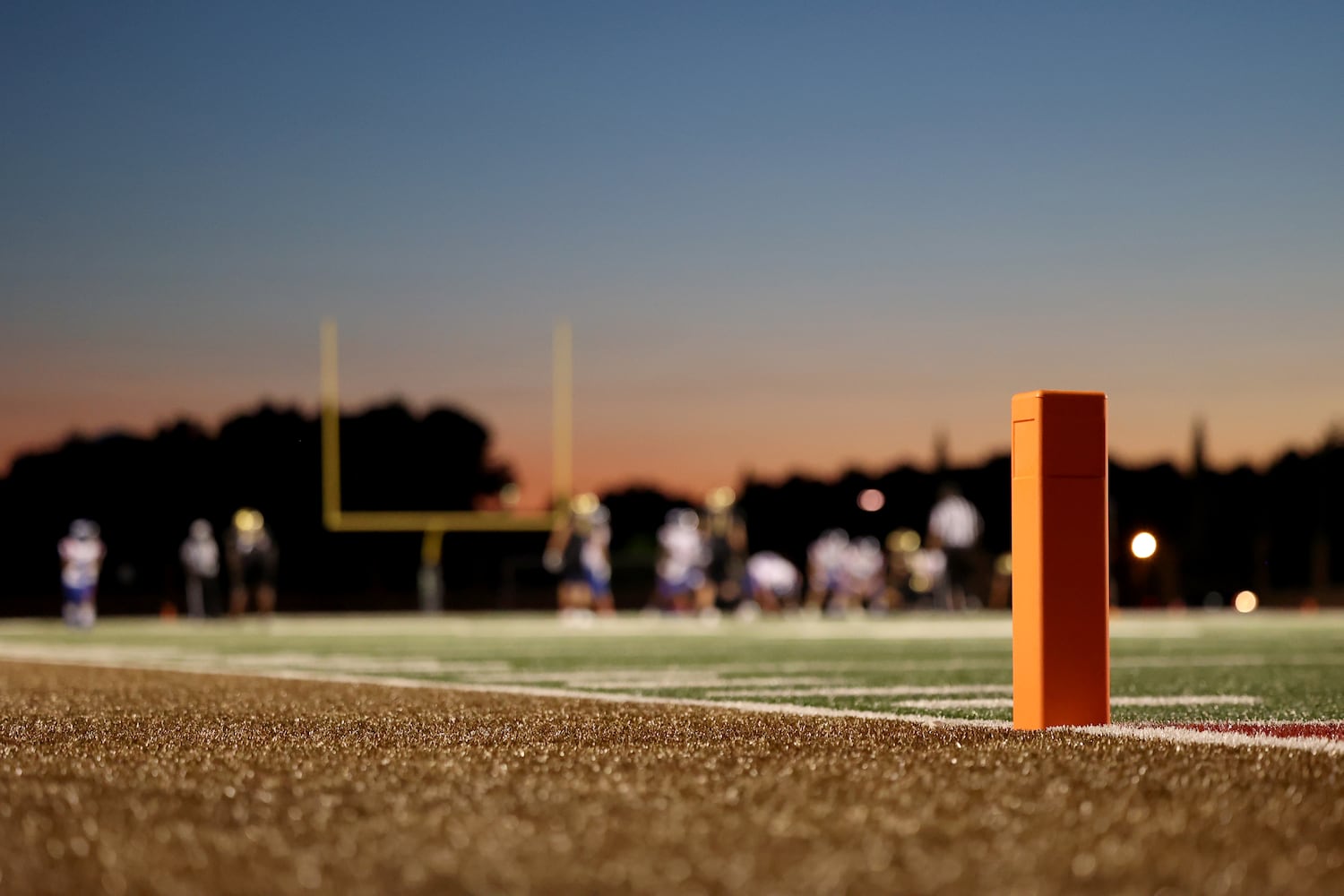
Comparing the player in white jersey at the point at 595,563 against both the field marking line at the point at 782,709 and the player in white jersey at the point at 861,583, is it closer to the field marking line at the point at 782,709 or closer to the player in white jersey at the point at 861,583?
the player in white jersey at the point at 861,583

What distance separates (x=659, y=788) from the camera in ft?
13.5

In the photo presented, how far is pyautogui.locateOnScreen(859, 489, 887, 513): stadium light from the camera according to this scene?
215 ft

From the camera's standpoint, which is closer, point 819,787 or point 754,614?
point 819,787

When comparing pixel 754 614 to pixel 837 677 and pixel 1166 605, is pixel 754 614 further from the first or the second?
pixel 837 677

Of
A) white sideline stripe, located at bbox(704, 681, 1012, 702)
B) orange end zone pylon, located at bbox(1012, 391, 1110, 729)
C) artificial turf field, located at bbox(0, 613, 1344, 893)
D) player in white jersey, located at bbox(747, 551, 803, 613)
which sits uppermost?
orange end zone pylon, located at bbox(1012, 391, 1110, 729)

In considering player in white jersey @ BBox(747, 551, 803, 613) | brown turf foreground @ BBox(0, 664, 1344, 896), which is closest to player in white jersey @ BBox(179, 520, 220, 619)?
player in white jersey @ BBox(747, 551, 803, 613)

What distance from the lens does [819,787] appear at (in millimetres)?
4090

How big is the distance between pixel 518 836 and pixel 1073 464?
102 inches

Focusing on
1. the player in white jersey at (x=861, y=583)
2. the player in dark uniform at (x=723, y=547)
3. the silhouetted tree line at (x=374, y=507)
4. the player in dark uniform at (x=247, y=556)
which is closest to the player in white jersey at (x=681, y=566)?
the player in dark uniform at (x=723, y=547)

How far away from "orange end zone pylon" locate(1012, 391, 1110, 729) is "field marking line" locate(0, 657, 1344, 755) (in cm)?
11

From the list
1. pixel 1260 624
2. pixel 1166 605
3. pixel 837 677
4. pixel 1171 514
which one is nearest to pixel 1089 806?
pixel 837 677

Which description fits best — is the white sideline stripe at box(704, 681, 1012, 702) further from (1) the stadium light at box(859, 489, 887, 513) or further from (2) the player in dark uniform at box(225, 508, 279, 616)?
(1) the stadium light at box(859, 489, 887, 513)

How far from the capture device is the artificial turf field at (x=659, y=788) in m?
3.11

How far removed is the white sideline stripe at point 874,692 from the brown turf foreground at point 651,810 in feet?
5.13
